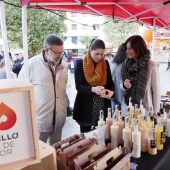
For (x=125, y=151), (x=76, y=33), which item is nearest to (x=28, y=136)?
(x=125, y=151)

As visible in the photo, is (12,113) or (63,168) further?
(63,168)

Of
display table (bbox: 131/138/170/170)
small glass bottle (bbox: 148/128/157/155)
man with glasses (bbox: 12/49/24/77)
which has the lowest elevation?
display table (bbox: 131/138/170/170)

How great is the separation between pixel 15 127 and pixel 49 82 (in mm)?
969

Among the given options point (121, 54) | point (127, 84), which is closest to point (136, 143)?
point (127, 84)

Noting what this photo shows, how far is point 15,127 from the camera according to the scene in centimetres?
76

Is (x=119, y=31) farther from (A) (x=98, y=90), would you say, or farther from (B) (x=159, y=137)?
(B) (x=159, y=137)

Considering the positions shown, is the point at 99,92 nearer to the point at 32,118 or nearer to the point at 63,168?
the point at 63,168

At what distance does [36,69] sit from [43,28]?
681 cm

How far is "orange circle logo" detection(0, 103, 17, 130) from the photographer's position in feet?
2.39

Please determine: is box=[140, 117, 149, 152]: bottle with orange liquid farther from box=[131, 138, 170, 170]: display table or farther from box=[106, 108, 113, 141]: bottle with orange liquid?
box=[106, 108, 113, 141]: bottle with orange liquid

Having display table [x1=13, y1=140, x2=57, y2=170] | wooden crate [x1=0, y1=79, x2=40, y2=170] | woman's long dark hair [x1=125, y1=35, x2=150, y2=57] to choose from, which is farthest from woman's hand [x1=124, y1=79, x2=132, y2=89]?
wooden crate [x1=0, y1=79, x2=40, y2=170]

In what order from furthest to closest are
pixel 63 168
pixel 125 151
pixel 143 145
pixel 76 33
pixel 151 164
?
pixel 76 33, pixel 143 145, pixel 151 164, pixel 125 151, pixel 63 168

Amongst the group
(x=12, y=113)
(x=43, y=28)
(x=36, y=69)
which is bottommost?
(x=12, y=113)

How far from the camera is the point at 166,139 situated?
1.55 metres
